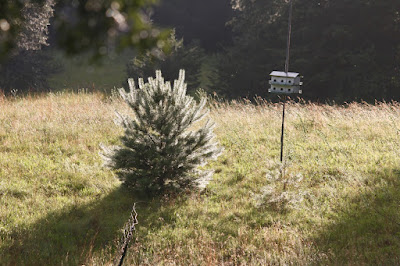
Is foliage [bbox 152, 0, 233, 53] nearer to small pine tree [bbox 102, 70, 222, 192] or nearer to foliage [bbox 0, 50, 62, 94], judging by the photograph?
foliage [bbox 0, 50, 62, 94]

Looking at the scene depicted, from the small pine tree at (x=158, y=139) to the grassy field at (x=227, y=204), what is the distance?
1.73 ft

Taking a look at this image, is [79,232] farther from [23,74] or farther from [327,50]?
[23,74]

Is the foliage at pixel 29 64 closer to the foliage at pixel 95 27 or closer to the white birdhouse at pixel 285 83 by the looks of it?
the white birdhouse at pixel 285 83

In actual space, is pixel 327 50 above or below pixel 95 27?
below

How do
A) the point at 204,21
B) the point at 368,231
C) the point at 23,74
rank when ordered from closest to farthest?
the point at 368,231 < the point at 23,74 < the point at 204,21

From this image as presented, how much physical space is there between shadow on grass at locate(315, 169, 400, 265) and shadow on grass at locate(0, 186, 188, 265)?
2695 millimetres

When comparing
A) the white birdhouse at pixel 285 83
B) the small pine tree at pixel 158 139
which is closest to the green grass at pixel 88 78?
the white birdhouse at pixel 285 83

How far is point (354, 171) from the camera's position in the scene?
757cm

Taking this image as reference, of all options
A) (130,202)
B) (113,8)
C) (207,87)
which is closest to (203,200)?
(130,202)

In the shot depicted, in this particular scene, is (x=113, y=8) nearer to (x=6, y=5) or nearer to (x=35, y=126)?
(x=6, y=5)

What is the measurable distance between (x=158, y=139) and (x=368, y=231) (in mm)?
3710

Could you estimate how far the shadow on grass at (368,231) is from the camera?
5.19m

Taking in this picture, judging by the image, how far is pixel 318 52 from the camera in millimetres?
21375

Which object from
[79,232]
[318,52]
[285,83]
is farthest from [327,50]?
[79,232]
